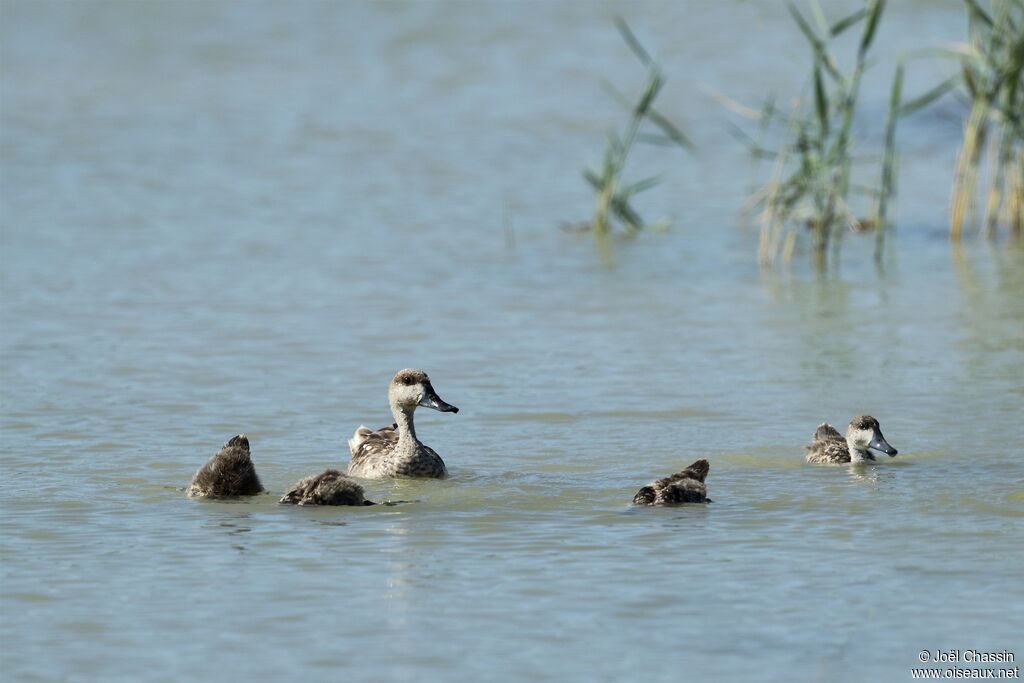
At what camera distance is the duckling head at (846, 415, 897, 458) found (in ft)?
29.5

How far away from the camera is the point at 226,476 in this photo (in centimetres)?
829

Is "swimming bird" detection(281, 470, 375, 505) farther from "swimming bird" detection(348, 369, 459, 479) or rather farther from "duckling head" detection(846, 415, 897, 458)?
"duckling head" detection(846, 415, 897, 458)

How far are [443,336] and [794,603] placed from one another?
642 cm

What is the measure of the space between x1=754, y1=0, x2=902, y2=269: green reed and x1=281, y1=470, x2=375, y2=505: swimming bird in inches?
280

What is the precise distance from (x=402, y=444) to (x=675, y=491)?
65.1 inches

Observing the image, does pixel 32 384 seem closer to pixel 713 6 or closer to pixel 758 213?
pixel 758 213

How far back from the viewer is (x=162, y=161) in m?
20.9

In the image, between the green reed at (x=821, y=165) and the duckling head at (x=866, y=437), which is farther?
the green reed at (x=821, y=165)

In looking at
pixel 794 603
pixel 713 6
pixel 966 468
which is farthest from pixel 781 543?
pixel 713 6

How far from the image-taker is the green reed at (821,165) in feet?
47.9

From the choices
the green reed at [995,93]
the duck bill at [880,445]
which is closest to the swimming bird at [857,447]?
the duck bill at [880,445]

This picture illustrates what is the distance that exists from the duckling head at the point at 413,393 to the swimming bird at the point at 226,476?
1.07m

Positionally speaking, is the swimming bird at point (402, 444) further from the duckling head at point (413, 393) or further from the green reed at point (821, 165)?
the green reed at point (821, 165)

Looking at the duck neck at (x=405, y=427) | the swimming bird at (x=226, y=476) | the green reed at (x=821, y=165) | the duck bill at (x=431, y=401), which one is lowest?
the swimming bird at (x=226, y=476)
